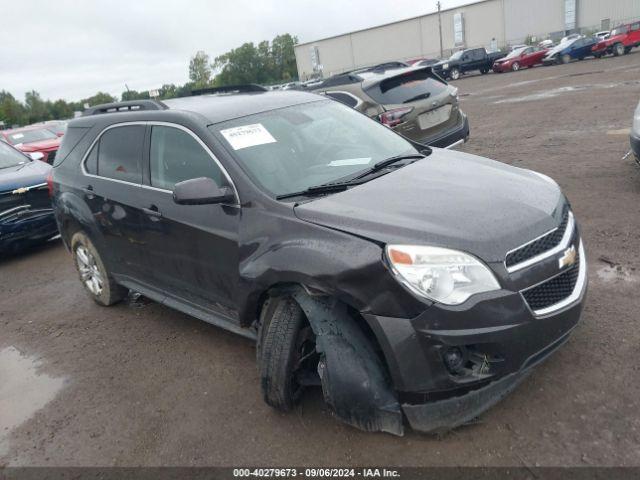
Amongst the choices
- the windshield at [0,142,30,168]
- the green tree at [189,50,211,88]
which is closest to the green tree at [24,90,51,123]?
the green tree at [189,50,211,88]

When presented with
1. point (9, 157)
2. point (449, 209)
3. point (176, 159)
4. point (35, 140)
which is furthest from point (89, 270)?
point (35, 140)

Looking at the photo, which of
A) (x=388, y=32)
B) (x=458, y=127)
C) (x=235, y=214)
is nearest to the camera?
(x=235, y=214)

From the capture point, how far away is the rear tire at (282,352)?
3025mm

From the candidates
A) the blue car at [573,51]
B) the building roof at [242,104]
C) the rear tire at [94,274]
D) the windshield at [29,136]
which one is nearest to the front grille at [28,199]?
the rear tire at [94,274]

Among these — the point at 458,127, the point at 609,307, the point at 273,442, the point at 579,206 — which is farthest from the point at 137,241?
the point at 458,127

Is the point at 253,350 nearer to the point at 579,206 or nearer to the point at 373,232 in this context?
the point at 373,232

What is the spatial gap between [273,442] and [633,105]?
1204 centimetres

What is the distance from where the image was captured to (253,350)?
404cm

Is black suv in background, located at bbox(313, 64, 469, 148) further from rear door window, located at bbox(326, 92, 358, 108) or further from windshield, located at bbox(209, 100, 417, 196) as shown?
windshield, located at bbox(209, 100, 417, 196)

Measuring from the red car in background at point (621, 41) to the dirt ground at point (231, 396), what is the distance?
1202 inches

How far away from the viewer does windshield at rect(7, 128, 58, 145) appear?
15069mm

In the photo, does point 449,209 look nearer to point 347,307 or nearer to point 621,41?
point 347,307

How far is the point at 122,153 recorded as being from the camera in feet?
14.5

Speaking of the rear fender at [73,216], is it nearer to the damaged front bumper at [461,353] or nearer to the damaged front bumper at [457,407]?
the damaged front bumper at [461,353]
